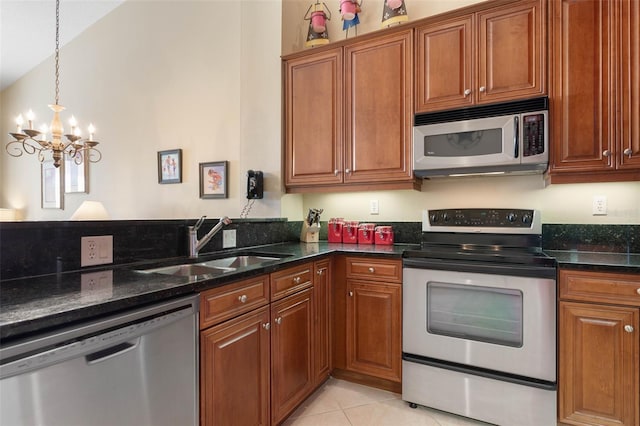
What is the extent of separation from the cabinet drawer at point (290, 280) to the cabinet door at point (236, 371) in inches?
4.7

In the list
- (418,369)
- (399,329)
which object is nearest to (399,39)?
(399,329)

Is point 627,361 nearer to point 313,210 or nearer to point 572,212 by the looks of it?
point 572,212

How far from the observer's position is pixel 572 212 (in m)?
2.20

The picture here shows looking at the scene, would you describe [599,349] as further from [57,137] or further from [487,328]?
[57,137]

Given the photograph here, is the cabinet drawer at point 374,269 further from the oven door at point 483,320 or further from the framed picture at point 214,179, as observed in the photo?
the framed picture at point 214,179

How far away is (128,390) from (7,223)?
2.58ft

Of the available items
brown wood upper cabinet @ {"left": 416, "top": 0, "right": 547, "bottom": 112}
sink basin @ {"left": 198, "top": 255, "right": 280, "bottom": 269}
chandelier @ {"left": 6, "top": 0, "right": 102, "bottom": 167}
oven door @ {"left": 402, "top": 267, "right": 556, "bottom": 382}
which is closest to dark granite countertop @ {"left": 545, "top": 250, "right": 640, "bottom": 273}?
oven door @ {"left": 402, "top": 267, "right": 556, "bottom": 382}

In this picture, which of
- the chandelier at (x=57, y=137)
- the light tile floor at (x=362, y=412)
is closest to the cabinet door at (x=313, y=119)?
the light tile floor at (x=362, y=412)

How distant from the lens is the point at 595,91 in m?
1.89

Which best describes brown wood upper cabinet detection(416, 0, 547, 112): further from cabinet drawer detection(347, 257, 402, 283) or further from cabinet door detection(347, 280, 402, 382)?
cabinet door detection(347, 280, 402, 382)

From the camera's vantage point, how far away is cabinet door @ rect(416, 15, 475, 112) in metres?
2.17

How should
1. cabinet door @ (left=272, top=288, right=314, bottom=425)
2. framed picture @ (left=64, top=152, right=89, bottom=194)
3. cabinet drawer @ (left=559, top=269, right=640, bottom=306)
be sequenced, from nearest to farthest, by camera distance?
cabinet drawer @ (left=559, top=269, right=640, bottom=306)
cabinet door @ (left=272, top=288, right=314, bottom=425)
framed picture @ (left=64, top=152, right=89, bottom=194)

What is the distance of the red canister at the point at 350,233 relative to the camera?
107 inches

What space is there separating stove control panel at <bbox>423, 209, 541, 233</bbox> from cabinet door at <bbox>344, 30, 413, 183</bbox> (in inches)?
13.7
